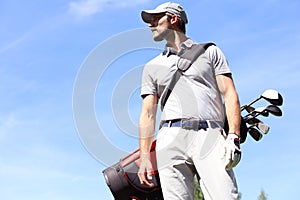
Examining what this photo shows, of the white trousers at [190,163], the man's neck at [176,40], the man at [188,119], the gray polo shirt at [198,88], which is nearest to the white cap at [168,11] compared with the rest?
the man at [188,119]

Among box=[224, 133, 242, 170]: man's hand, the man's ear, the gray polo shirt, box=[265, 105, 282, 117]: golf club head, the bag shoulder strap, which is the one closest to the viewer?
box=[224, 133, 242, 170]: man's hand

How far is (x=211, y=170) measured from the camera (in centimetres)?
528

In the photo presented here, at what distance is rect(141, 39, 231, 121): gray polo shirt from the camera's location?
548 cm

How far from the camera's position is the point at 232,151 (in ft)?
16.9

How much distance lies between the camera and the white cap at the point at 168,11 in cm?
580

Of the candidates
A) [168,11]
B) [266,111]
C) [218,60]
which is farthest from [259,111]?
[168,11]

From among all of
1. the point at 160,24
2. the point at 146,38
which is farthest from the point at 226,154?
the point at 146,38

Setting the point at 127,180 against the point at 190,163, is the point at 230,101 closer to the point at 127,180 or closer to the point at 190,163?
the point at 190,163

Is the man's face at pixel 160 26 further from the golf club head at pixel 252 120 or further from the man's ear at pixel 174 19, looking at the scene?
the golf club head at pixel 252 120

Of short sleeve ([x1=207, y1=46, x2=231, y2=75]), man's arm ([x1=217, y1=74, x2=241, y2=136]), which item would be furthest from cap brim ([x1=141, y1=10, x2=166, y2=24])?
man's arm ([x1=217, y1=74, x2=241, y2=136])

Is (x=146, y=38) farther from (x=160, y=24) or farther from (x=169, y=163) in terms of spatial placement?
(x=169, y=163)

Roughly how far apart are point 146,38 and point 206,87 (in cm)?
131

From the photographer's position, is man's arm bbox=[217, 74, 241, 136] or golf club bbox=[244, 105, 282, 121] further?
golf club bbox=[244, 105, 282, 121]

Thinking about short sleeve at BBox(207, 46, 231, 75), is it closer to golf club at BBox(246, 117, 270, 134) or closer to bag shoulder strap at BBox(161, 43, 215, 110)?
bag shoulder strap at BBox(161, 43, 215, 110)
